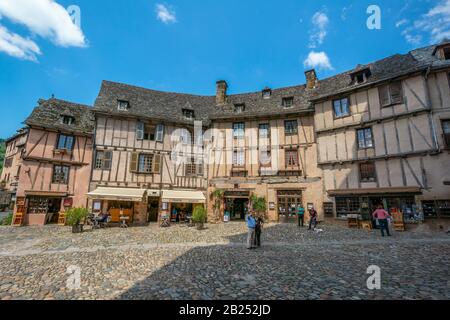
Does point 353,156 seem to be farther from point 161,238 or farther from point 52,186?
point 52,186

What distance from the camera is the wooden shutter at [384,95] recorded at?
43.9 feet

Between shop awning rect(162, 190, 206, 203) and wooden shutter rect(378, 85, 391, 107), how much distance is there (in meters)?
13.6

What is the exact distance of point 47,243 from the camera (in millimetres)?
9023

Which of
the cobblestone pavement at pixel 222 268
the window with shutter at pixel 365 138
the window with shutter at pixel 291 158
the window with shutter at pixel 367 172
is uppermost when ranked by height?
the window with shutter at pixel 365 138

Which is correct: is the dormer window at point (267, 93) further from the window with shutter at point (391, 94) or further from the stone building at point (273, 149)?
the window with shutter at point (391, 94)

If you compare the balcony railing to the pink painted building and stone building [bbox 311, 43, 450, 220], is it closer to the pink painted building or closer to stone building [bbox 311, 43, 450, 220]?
stone building [bbox 311, 43, 450, 220]

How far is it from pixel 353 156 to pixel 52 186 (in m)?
21.2

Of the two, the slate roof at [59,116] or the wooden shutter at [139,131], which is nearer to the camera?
the slate roof at [59,116]

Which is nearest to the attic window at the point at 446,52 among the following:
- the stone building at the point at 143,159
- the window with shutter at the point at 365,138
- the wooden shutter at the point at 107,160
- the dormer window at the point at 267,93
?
the window with shutter at the point at 365,138

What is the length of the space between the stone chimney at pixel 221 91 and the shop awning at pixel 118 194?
11503mm

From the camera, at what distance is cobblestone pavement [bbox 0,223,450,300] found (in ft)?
14.1

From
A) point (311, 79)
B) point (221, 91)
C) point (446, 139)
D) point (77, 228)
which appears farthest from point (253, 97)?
point (77, 228)

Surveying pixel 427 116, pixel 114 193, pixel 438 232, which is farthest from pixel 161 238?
pixel 427 116

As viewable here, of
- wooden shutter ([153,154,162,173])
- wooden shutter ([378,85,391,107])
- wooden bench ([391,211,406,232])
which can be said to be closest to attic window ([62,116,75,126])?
wooden shutter ([153,154,162,173])
